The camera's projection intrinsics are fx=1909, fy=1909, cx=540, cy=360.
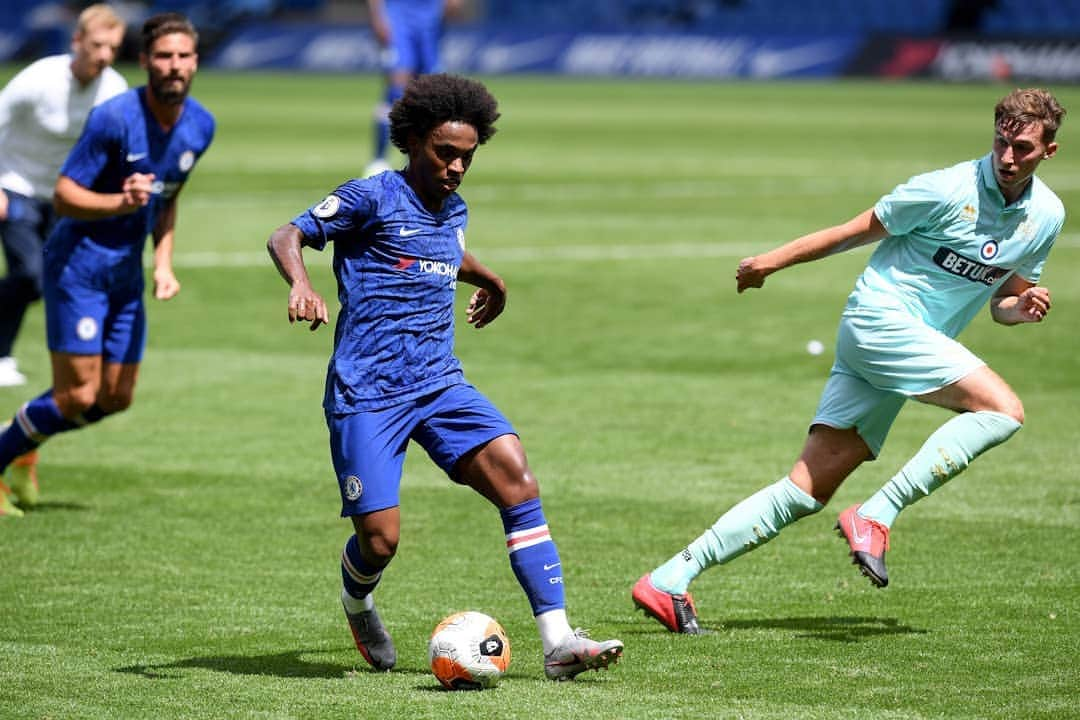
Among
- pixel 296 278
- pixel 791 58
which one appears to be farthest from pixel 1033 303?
pixel 791 58

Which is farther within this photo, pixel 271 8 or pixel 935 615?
pixel 271 8

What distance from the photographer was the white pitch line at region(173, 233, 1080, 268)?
1917 cm

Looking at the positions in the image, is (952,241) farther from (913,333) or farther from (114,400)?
(114,400)

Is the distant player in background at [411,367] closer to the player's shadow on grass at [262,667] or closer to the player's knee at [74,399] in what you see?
the player's shadow on grass at [262,667]

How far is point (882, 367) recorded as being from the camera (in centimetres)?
745

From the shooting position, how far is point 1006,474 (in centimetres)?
1060

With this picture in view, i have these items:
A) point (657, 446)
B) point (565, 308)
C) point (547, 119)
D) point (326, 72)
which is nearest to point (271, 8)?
point (326, 72)

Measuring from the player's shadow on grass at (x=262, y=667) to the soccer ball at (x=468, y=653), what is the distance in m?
0.35

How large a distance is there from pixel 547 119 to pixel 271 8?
30.8 m

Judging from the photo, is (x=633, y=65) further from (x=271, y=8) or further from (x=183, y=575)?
(x=183, y=575)

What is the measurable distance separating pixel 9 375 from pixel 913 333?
7.94 m

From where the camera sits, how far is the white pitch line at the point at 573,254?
19.2m

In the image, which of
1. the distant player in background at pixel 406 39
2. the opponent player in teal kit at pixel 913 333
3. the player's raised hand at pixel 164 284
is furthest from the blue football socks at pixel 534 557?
the distant player in background at pixel 406 39

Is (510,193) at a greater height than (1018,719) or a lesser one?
lesser
